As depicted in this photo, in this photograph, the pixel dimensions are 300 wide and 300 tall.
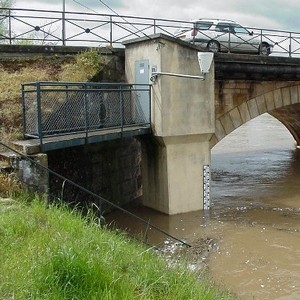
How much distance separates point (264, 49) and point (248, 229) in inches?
359

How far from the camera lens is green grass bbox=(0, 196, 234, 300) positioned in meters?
3.78

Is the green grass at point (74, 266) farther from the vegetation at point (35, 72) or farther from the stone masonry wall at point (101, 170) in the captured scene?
the vegetation at point (35, 72)

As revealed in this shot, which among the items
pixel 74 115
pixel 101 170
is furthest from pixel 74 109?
pixel 101 170

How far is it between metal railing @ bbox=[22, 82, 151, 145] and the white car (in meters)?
5.23

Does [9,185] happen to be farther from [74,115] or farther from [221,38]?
[221,38]

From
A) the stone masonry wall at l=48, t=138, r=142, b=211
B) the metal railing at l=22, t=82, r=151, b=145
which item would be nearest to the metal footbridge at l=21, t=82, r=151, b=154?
the metal railing at l=22, t=82, r=151, b=145

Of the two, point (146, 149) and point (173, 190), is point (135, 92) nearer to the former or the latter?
point (146, 149)

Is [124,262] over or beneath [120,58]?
beneath

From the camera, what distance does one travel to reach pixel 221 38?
16.9 meters

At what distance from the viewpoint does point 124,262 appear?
468cm

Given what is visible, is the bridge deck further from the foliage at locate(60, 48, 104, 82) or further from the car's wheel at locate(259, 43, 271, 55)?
the car's wheel at locate(259, 43, 271, 55)

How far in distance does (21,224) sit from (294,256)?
5.57m

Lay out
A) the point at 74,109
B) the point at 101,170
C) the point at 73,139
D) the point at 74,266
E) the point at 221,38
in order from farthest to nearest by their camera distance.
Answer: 1. the point at 221,38
2. the point at 101,170
3. the point at 74,109
4. the point at 73,139
5. the point at 74,266

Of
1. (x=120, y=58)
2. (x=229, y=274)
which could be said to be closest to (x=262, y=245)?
(x=229, y=274)
